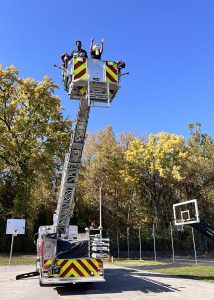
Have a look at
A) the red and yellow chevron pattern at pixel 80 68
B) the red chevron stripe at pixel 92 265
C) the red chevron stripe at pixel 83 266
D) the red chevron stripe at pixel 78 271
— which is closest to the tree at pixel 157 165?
the red chevron stripe at pixel 92 265

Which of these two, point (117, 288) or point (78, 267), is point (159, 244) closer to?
point (117, 288)

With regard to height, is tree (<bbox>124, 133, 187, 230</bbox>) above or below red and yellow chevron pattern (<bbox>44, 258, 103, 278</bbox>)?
above

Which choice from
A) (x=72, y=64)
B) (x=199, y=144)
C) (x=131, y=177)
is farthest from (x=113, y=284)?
(x=199, y=144)

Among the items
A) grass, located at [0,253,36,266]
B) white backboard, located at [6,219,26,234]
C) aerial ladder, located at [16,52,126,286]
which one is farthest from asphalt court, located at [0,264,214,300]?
grass, located at [0,253,36,266]

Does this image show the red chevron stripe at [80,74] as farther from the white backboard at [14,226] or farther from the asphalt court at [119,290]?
the white backboard at [14,226]

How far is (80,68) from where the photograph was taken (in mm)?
11117

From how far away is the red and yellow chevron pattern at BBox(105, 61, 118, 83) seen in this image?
1118 cm

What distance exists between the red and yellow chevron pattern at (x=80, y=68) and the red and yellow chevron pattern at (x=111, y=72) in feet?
2.35

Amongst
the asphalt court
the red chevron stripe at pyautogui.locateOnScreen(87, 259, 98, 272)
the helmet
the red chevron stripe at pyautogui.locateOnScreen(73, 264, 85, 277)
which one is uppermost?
the helmet

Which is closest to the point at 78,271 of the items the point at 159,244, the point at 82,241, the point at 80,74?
the point at 82,241

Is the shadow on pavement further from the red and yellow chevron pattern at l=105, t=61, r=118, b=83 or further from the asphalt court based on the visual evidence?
the red and yellow chevron pattern at l=105, t=61, r=118, b=83

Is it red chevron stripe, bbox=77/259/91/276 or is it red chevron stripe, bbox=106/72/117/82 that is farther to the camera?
red chevron stripe, bbox=77/259/91/276

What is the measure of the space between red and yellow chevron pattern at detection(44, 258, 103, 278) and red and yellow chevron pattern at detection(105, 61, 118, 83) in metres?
5.94

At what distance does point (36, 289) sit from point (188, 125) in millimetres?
39658
